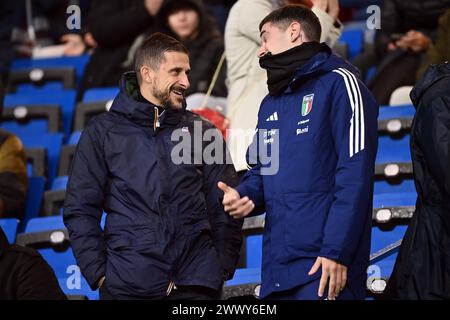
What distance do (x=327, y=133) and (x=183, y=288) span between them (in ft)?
2.79

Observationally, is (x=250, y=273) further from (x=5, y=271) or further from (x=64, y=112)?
(x=64, y=112)

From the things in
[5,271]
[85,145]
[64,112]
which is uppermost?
[85,145]

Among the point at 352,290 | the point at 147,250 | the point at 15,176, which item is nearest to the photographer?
the point at 352,290

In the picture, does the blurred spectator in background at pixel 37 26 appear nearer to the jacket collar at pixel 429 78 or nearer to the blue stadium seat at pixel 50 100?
the blue stadium seat at pixel 50 100

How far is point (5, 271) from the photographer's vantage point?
4180 mm

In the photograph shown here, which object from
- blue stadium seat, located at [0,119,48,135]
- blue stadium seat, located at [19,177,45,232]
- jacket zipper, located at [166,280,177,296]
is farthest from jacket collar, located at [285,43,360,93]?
blue stadium seat, located at [0,119,48,135]

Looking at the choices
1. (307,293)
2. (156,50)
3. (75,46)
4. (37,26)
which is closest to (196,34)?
(75,46)

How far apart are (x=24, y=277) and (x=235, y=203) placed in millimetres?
899

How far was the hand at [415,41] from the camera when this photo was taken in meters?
6.37

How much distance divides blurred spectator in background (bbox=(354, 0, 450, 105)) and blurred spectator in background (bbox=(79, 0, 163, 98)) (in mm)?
1527

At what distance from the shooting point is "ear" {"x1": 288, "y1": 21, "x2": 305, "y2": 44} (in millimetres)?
4141

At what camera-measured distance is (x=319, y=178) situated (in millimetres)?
3861

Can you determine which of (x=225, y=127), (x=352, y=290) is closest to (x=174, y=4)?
(x=225, y=127)

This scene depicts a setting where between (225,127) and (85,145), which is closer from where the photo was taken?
(85,145)
